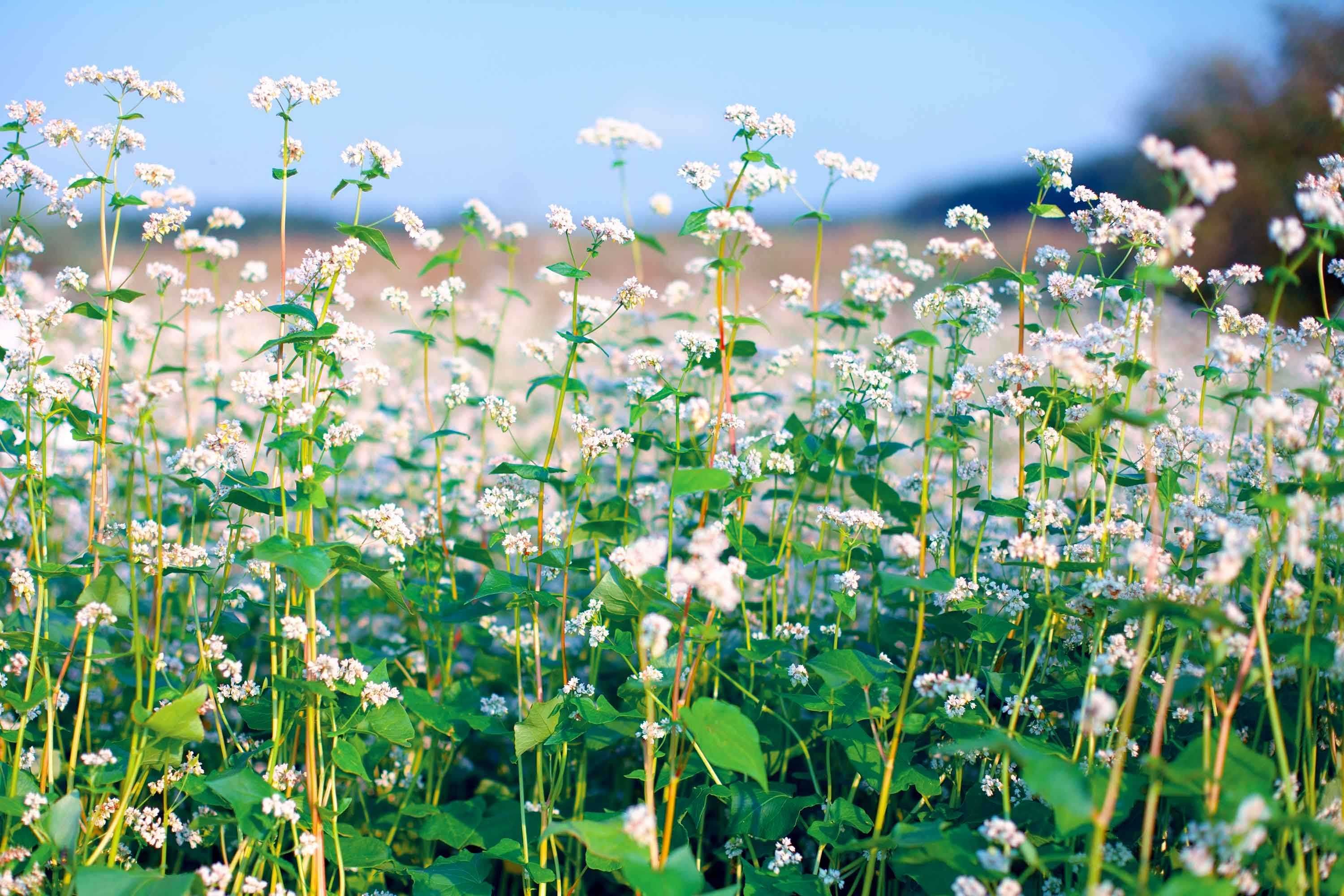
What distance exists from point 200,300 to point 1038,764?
3584mm

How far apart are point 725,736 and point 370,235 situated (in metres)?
1.73

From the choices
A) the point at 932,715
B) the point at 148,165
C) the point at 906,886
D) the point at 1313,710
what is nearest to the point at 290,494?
the point at 148,165

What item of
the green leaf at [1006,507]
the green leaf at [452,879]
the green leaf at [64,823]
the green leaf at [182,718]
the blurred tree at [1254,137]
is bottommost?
the green leaf at [452,879]

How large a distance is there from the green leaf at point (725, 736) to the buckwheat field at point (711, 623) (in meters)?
0.01

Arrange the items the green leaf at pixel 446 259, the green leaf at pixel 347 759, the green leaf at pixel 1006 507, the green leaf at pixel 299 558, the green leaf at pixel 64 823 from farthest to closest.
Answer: the green leaf at pixel 446 259 → the green leaf at pixel 1006 507 → the green leaf at pixel 347 759 → the green leaf at pixel 64 823 → the green leaf at pixel 299 558

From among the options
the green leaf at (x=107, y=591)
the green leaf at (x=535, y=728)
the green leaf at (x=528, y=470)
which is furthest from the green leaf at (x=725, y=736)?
the green leaf at (x=107, y=591)

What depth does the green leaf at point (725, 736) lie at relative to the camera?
82.4 inches

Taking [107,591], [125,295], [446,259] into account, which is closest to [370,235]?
[125,295]

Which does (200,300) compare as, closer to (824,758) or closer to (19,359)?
(19,359)

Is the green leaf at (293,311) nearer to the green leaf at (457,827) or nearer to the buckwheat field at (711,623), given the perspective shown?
the buckwheat field at (711,623)

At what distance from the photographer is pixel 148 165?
2984 mm

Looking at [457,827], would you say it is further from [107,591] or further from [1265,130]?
[1265,130]

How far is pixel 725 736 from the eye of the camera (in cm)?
213

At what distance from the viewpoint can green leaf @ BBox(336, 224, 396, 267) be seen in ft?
8.43
